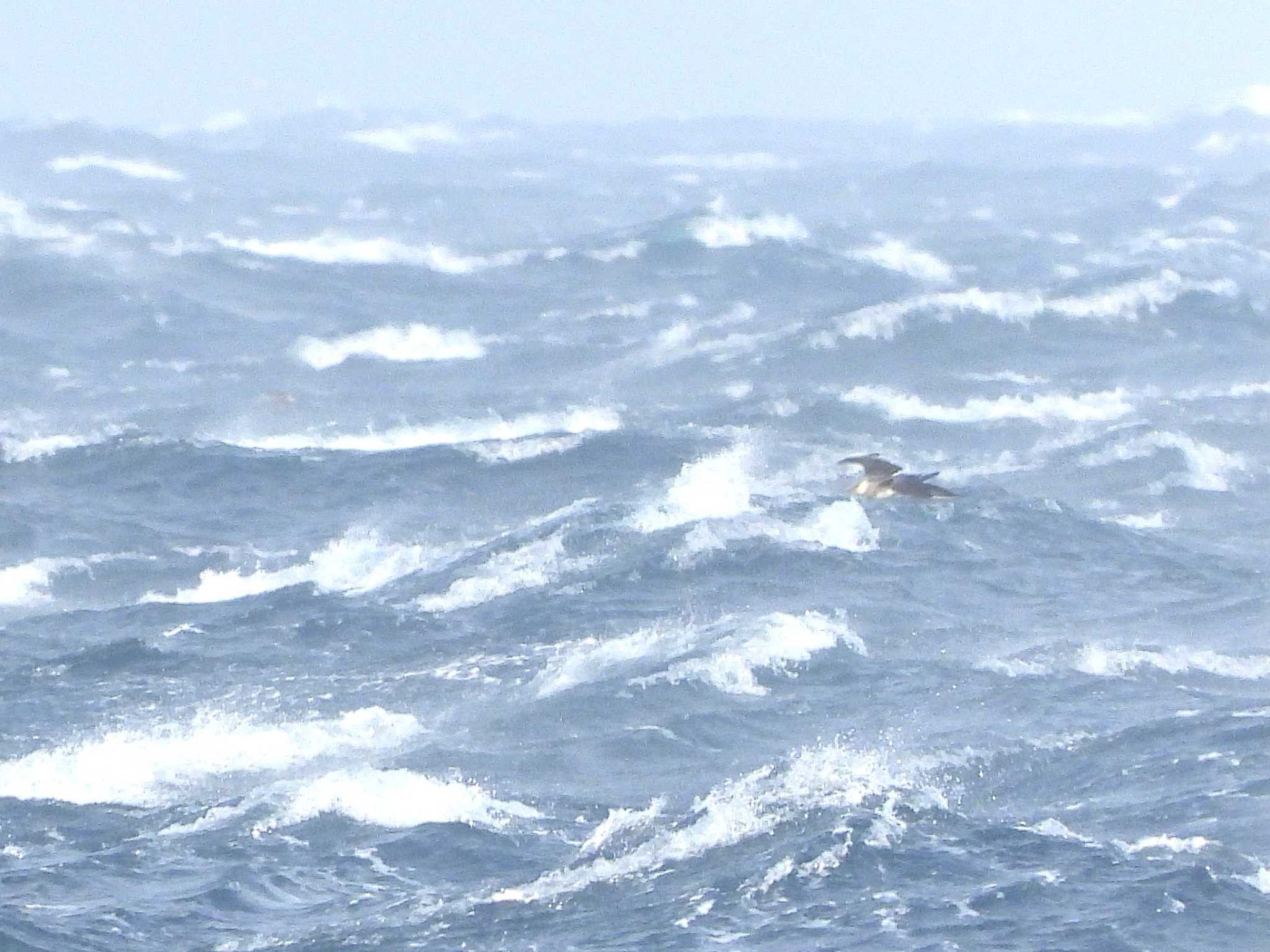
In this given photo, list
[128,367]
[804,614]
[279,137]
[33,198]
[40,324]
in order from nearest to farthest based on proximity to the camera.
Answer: [804,614]
[128,367]
[40,324]
[33,198]
[279,137]

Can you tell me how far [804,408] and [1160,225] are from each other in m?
50.7

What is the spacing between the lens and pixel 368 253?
10175 centimetres

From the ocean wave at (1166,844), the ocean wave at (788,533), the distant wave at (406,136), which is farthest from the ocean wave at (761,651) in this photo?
the distant wave at (406,136)

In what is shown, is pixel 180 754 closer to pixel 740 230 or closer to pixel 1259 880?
pixel 1259 880

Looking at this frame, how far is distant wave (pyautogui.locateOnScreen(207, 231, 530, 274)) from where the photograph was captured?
97.1 metres

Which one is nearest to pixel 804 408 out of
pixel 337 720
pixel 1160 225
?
pixel 337 720

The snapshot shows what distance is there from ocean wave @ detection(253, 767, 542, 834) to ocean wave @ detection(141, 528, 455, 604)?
10774 mm

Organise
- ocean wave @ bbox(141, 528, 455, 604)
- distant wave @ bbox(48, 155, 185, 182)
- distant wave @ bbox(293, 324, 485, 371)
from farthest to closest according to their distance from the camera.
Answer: distant wave @ bbox(48, 155, 185, 182)
distant wave @ bbox(293, 324, 485, 371)
ocean wave @ bbox(141, 528, 455, 604)

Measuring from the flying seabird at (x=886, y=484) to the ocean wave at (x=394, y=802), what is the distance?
885 cm

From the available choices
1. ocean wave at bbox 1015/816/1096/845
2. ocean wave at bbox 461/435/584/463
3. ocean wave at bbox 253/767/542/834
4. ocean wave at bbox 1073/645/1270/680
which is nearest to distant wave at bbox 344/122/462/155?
ocean wave at bbox 461/435/584/463

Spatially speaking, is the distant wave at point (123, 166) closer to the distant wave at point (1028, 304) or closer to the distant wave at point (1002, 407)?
the distant wave at point (1028, 304)

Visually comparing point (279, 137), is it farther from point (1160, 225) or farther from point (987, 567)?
point (987, 567)

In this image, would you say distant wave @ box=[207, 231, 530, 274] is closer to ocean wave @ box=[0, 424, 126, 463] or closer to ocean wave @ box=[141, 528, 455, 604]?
ocean wave @ box=[0, 424, 126, 463]

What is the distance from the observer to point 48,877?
106ft
